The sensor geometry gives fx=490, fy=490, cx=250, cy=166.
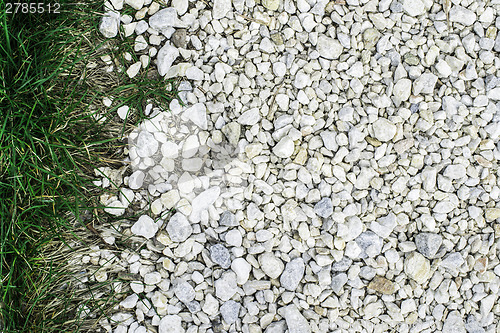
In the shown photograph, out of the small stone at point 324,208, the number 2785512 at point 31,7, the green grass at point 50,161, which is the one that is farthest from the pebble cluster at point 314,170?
the number 2785512 at point 31,7

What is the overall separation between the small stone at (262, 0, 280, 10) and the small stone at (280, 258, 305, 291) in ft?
4.26

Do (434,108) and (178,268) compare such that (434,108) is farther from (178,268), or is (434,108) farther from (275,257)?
(178,268)

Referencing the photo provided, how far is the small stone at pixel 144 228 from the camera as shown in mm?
2395

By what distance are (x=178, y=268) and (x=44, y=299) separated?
64cm

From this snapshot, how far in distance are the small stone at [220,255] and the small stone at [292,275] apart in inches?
10.8

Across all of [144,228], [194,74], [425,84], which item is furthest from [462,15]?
[144,228]

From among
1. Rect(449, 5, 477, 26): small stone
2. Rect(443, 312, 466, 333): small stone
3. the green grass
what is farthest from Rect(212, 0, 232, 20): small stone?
Rect(443, 312, 466, 333): small stone

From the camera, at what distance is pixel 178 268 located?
2.37 meters

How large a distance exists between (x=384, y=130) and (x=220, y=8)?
3.42 feet

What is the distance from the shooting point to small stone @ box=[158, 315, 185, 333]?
2.33m

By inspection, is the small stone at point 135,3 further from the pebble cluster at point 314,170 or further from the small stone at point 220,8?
the small stone at point 220,8

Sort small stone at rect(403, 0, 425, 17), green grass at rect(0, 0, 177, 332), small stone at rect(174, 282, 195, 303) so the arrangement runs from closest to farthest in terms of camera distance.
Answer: green grass at rect(0, 0, 177, 332) → small stone at rect(174, 282, 195, 303) → small stone at rect(403, 0, 425, 17)

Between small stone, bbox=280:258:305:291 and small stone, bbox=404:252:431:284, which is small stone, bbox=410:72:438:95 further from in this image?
small stone, bbox=280:258:305:291

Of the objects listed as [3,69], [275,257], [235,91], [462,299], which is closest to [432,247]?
[462,299]
